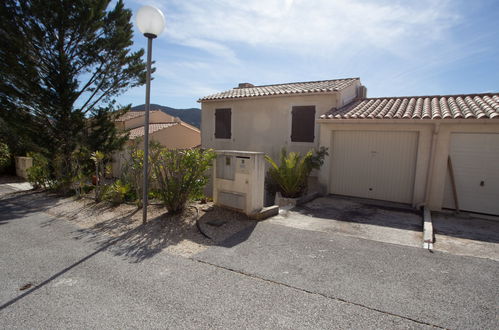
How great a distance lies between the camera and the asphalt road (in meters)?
2.70

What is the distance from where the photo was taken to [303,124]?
34.2 ft

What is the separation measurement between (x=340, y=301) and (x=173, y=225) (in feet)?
12.2

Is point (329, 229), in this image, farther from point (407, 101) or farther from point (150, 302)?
point (407, 101)

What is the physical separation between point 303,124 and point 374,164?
3.15 meters

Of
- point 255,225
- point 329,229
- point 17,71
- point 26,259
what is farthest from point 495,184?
point 17,71

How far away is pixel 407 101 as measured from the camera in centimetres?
977

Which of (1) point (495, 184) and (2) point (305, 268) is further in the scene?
(1) point (495, 184)

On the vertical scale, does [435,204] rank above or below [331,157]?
below

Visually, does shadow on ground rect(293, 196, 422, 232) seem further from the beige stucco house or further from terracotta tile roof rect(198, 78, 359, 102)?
terracotta tile roof rect(198, 78, 359, 102)

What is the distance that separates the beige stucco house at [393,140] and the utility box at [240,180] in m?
3.77

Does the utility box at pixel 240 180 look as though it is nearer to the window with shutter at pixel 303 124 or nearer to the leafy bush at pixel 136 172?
the leafy bush at pixel 136 172

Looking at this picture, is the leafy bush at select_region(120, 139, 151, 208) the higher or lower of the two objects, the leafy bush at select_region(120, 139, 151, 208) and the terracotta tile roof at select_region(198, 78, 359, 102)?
the lower

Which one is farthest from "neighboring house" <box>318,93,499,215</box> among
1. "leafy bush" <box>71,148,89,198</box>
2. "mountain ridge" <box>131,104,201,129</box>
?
"mountain ridge" <box>131,104,201,129</box>

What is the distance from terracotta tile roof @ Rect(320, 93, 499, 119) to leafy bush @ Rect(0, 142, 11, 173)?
56.6 ft
